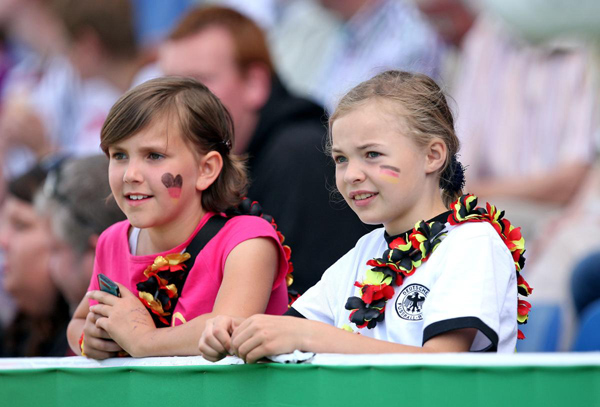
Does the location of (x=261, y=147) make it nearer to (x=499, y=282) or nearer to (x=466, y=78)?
(x=466, y=78)

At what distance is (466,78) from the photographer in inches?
204

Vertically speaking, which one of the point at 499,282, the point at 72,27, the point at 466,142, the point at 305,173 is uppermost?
the point at 72,27

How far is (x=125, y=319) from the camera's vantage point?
81.7 inches

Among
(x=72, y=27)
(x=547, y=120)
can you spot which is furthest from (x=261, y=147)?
(x=72, y=27)

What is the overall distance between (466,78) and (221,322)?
3.78 meters

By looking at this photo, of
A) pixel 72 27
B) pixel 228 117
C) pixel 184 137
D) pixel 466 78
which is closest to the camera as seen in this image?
pixel 184 137

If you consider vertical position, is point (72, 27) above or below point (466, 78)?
above

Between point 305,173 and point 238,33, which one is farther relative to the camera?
point 238,33

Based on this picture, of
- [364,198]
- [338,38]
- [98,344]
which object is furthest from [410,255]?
[338,38]

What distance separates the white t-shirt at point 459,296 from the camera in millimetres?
1727

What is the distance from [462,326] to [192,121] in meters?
0.97

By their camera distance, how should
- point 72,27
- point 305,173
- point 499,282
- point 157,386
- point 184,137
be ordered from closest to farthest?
point 157,386
point 499,282
point 184,137
point 305,173
point 72,27

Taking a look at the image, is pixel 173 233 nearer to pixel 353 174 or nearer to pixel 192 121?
pixel 192 121

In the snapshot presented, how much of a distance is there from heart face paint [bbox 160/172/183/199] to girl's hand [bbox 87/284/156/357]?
11.1 inches
